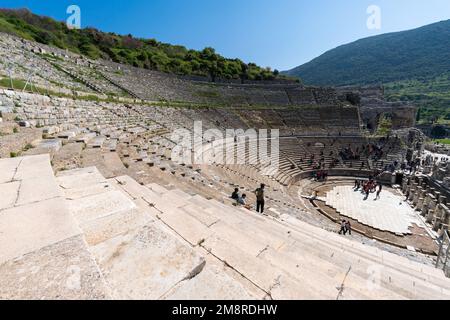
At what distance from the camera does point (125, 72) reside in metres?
28.2

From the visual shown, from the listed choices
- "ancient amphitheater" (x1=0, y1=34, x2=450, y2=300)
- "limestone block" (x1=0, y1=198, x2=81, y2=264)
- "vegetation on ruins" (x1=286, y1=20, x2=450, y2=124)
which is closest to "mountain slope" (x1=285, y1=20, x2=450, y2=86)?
"vegetation on ruins" (x1=286, y1=20, x2=450, y2=124)

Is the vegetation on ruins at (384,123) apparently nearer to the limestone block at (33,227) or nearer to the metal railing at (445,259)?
the metal railing at (445,259)

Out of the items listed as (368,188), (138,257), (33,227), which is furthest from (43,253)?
(368,188)

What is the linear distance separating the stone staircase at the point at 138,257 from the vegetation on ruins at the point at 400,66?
107482 millimetres

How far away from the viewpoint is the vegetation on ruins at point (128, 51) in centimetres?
3190

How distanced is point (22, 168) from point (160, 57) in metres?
46.3

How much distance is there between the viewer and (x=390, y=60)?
474 feet

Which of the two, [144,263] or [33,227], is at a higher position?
[33,227]

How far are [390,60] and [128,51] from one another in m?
178

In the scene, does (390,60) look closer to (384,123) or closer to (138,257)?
(384,123)

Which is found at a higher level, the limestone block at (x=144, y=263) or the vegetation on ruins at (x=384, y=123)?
the vegetation on ruins at (x=384, y=123)

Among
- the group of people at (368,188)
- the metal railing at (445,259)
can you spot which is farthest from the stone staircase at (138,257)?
the group of people at (368,188)
